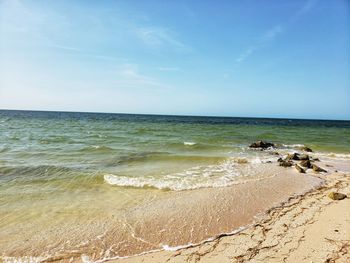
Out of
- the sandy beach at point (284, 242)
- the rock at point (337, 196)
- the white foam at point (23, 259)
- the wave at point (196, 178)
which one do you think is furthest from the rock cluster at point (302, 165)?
the white foam at point (23, 259)

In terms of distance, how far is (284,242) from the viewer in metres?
5.03

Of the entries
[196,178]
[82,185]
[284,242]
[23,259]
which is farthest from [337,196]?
[82,185]

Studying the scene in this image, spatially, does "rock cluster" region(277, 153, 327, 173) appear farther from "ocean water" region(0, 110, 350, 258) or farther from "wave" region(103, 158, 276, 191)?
"wave" region(103, 158, 276, 191)

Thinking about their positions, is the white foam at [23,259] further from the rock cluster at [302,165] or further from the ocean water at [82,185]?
the rock cluster at [302,165]

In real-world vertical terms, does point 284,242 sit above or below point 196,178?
above

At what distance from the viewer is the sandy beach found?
15.0 feet

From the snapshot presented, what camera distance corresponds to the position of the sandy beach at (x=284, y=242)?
459 cm

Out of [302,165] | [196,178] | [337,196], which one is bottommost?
[196,178]

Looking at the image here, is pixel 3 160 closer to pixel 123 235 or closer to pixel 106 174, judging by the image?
pixel 106 174

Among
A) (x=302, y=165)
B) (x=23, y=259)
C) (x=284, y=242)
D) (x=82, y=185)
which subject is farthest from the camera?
(x=302, y=165)

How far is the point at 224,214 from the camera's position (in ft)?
22.0

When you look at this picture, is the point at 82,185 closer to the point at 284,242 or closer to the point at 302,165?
the point at 284,242

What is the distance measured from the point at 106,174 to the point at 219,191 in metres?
4.90

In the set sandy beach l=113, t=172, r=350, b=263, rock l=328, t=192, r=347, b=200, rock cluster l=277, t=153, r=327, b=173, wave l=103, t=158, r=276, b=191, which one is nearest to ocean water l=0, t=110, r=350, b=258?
wave l=103, t=158, r=276, b=191
